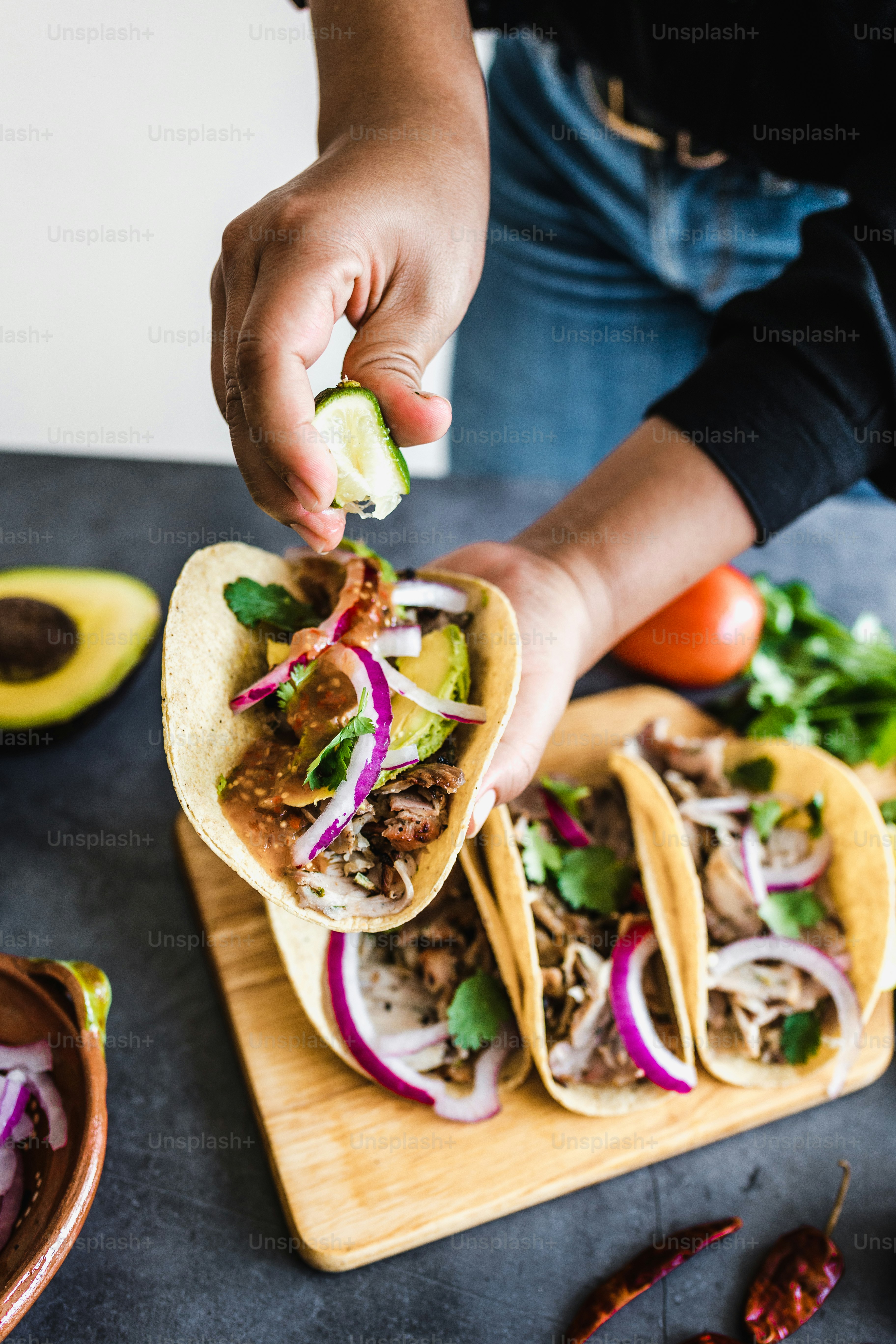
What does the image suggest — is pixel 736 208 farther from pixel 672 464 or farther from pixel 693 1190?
pixel 693 1190

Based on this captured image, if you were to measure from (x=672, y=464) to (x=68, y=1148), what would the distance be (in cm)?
209

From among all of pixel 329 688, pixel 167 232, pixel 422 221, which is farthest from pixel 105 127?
pixel 329 688

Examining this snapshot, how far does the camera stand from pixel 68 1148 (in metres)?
1.61

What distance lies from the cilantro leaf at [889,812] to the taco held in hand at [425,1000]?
137 cm

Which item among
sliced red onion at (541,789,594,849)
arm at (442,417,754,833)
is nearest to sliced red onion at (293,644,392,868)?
arm at (442,417,754,833)

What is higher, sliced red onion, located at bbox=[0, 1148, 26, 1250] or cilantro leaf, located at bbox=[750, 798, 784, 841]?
sliced red onion, located at bbox=[0, 1148, 26, 1250]

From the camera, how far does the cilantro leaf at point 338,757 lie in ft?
5.64

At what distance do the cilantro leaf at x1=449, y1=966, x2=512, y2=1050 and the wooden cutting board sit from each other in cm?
19

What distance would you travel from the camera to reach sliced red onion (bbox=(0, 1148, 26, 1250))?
156 cm

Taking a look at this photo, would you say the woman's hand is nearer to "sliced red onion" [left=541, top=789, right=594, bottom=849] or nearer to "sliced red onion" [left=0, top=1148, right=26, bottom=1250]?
"sliced red onion" [left=541, top=789, right=594, bottom=849]

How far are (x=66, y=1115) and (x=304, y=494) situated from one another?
1.25 meters

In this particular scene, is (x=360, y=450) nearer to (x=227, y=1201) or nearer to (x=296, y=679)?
(x=296, y=679)

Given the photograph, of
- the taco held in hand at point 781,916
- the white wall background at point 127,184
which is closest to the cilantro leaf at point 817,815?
the taco held in hand at point 781,916

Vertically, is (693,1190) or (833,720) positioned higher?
(833,720)
